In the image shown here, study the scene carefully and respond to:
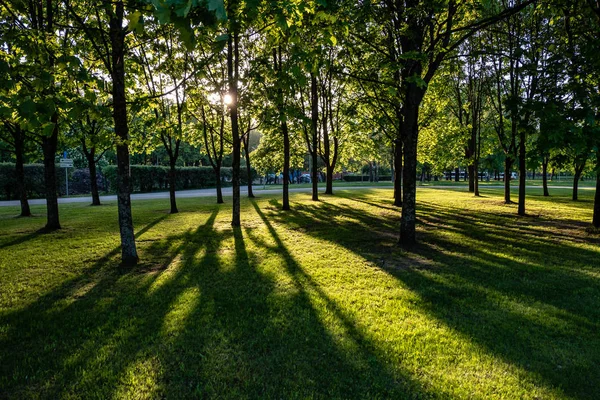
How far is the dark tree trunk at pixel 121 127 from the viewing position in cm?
636

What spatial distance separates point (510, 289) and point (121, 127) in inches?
329

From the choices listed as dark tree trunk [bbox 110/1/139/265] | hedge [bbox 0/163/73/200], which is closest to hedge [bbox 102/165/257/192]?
hedge [bbox 0/163/73/200]

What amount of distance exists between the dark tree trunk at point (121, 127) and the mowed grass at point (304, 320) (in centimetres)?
66

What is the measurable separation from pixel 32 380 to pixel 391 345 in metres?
3.86

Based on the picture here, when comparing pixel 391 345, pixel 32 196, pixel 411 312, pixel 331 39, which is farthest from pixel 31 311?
pixel 32 196

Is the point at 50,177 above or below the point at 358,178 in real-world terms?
below

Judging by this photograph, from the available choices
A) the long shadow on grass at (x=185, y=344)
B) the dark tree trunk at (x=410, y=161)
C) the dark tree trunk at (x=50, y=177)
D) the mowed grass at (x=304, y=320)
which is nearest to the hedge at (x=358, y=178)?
the dark tree trunk at (x=410, y=161)

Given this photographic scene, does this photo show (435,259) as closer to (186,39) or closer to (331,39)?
(331,39)

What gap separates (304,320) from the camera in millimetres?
4309

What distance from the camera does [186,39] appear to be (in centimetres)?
247

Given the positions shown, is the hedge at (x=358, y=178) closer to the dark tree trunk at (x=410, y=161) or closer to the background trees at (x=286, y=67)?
the background trees at (x=286, y=67)

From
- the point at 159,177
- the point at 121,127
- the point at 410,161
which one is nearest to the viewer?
the point at 121,127

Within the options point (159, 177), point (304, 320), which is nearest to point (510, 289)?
point (304, 320)

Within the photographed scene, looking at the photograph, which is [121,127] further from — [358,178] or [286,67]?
[358,178]
